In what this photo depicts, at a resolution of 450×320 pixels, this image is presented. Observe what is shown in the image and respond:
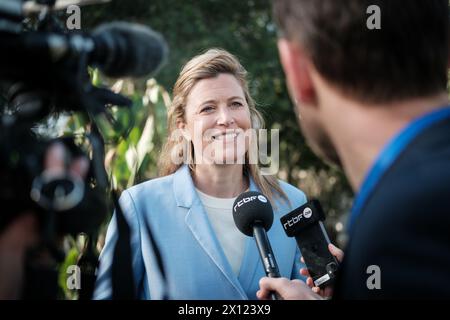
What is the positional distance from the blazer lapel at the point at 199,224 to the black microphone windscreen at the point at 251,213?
200 millimetres

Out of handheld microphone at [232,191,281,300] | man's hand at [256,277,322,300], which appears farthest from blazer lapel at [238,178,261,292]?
man's hand at [256,277,322,300]

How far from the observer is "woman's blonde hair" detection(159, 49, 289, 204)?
2936mm

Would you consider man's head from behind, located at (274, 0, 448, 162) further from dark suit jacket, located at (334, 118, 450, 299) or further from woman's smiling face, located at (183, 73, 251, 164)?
woman's smiling face, located at (183, 73, 251, 164)

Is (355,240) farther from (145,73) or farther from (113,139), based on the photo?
(113,139)

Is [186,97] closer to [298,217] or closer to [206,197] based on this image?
[206,197]

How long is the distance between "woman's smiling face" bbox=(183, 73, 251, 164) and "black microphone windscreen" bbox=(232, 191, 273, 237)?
445 mm

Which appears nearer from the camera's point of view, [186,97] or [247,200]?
[247,200]

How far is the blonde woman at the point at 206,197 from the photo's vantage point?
A: 251 centimetres

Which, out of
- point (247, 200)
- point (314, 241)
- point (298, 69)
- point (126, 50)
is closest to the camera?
point (126, 50)

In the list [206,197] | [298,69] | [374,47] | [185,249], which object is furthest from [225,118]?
[374,47]

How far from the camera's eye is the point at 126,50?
131cm

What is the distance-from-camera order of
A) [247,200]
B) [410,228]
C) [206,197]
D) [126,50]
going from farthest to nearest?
[206,197] < [247,200] < [126,50] < [410,228]

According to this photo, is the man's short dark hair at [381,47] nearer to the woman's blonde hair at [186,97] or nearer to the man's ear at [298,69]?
the man's ear at [298,69]

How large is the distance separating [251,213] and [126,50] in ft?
3.99
